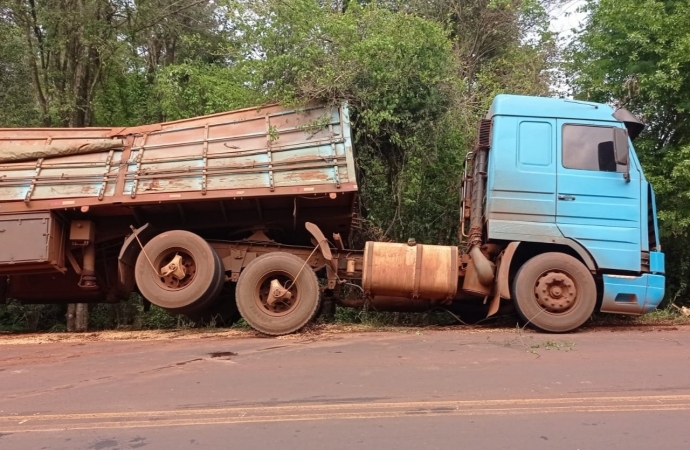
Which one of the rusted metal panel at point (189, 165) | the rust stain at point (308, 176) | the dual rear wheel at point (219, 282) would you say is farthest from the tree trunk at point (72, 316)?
the rust stain at point (308, 176)

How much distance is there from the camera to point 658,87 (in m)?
10.1

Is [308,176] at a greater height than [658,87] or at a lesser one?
lesser

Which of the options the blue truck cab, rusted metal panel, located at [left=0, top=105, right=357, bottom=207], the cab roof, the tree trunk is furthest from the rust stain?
the tree trunk

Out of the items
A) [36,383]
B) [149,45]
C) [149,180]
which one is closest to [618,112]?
[149,180]

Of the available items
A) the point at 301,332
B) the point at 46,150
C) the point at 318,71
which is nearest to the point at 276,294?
the point at 301,332

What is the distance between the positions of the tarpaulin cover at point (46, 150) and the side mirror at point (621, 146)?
6714 millimetres

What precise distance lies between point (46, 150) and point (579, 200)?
23.3 ft

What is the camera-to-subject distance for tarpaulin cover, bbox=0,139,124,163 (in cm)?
771

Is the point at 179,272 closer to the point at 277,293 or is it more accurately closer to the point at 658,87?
the point at 277,293

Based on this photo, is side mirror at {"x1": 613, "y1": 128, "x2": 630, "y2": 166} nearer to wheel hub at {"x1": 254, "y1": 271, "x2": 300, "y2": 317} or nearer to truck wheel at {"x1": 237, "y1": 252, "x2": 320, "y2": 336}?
truck wheel at {"x1": 237, "y1": 252, "x2": 320, "y2": 336}

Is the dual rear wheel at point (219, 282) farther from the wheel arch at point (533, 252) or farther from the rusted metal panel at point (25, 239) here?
the wheel arch at point (533, 252)

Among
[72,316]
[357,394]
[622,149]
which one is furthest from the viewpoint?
[72,316]

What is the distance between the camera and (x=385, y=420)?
13.3 feet

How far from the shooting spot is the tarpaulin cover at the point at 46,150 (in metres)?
7.71
